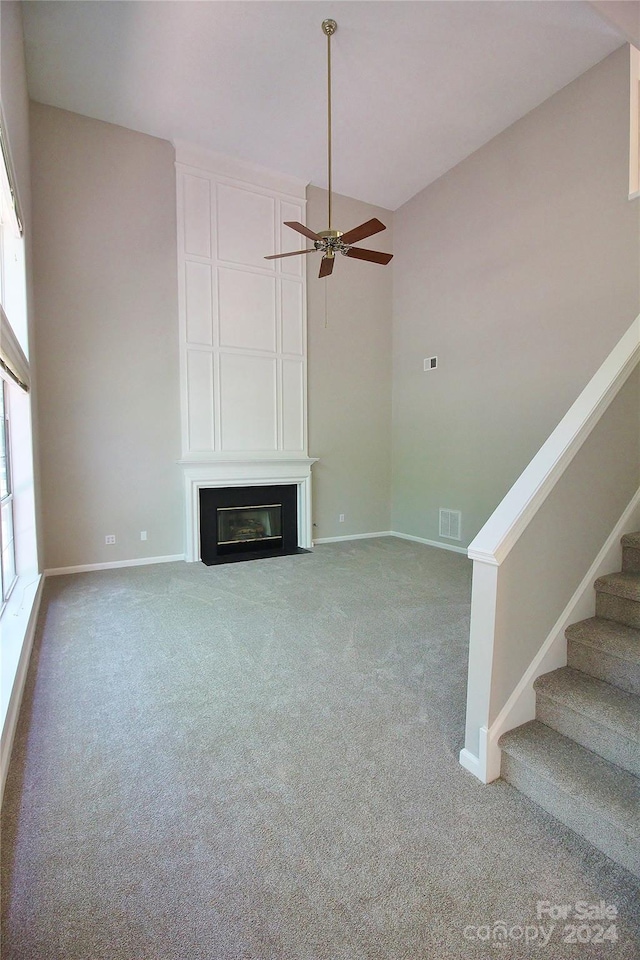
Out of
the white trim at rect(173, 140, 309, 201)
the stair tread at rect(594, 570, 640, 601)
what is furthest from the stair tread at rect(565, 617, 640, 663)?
the white trim at rect(173, 140, 309, 201)

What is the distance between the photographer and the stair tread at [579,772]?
53.4 inches

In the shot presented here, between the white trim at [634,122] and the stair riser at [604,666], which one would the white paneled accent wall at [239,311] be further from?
the stair riser at [604,666]

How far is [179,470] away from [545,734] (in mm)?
4231

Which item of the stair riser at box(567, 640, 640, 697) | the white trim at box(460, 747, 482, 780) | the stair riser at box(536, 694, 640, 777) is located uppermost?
the stair riser at box(567, 640, 640, 697)

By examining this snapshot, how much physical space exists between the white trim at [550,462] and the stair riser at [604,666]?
70 centimetres

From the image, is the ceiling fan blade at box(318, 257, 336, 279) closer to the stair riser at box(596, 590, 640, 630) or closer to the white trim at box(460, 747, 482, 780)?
the stair riser at box(596, 590, 640, 630)

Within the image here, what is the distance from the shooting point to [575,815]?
4.71 ft

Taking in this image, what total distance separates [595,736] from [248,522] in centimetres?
430

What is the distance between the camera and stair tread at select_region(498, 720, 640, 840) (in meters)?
1.36

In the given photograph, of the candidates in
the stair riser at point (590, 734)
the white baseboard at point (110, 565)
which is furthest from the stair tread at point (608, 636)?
the white baseboard at point (110, 565)

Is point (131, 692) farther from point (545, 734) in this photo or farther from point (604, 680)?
point (604, 680)

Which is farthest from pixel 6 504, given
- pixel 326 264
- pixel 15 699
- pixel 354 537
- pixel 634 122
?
pixel 634 122

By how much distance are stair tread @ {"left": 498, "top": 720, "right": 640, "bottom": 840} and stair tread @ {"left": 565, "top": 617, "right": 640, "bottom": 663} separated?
39 cm

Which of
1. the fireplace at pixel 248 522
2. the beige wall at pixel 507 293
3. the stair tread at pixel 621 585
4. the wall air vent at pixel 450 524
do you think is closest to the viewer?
the stair tread at pixel 621 585
